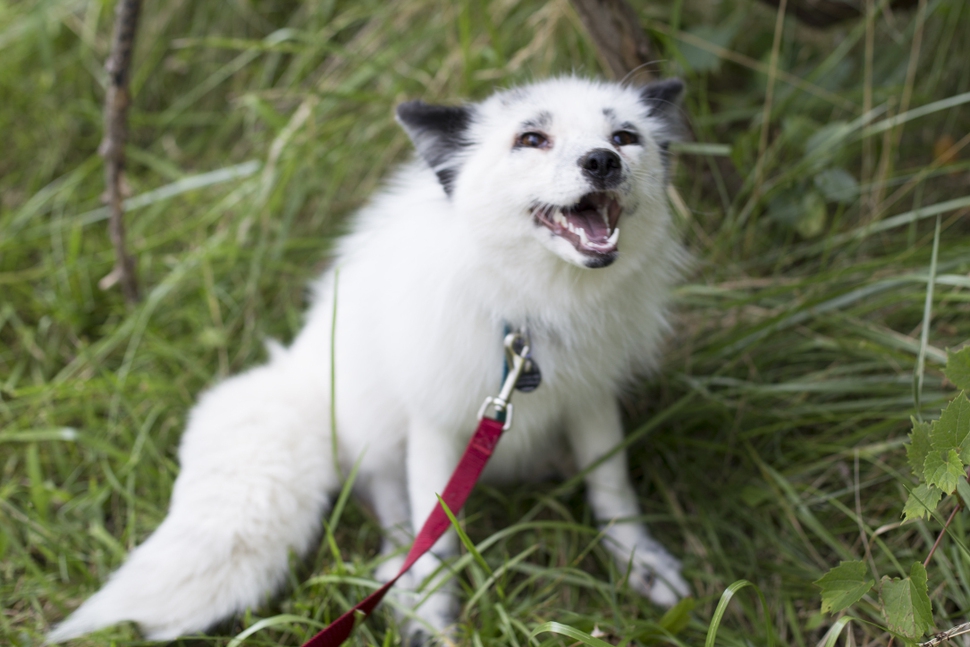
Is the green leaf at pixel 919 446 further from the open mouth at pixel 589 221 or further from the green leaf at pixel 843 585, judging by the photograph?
the open mouth at pixel 589 221

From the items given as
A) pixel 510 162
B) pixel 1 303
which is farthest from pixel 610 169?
pixel 1 303

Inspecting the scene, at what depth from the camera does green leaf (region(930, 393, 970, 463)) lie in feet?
4.58

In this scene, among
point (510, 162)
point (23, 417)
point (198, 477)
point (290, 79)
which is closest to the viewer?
point (510, 162)

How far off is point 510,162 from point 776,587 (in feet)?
5.00

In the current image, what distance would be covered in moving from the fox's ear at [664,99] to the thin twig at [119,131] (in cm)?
189

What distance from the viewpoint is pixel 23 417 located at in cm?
264

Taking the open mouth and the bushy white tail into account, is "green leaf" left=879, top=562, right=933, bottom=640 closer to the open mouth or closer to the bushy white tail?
the open mouth

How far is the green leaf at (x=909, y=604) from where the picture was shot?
4.57 feet

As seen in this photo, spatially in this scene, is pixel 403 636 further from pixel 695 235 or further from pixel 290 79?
pixel 290 79

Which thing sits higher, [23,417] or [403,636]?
[23,417]

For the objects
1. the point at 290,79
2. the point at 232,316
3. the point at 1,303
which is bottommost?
the point at 232,316

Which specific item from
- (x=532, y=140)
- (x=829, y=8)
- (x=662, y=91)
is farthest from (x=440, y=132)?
(x=829, y=8)

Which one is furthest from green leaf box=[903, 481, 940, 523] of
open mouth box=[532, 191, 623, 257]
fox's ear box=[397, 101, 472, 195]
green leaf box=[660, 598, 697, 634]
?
fox's ear box=[397, 101, 472, 195]

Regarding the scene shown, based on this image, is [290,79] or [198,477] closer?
[198,477]
